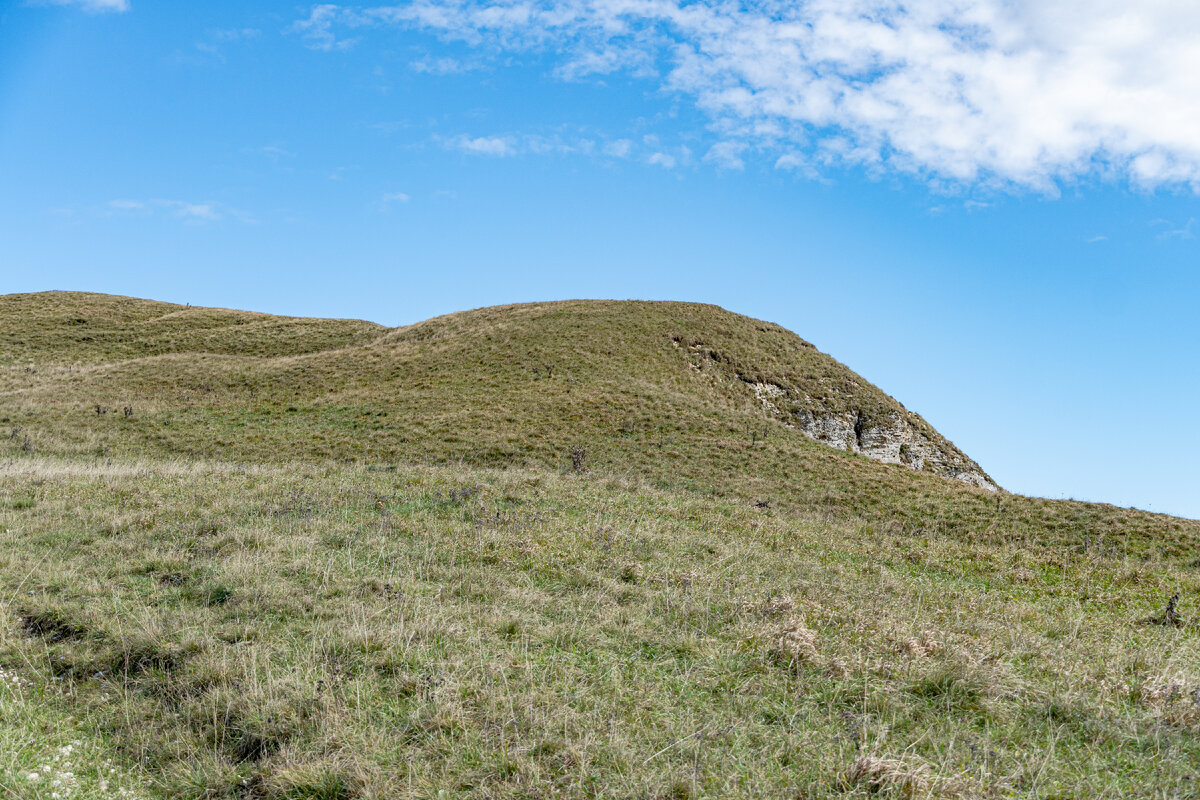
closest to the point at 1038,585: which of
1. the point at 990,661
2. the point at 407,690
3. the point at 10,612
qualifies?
the point at 990,661

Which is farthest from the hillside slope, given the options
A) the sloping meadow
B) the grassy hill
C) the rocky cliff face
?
the sloping meadow

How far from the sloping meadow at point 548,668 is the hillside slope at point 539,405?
14717 mm

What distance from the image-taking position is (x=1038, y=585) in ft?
45.6

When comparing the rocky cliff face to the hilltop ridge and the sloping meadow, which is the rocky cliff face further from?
the sloping meadow

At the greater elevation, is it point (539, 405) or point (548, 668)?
point (539, 405)

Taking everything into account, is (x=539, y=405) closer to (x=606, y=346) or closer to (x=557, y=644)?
(x=606, y=346)

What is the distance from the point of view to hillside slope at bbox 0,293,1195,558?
2802 centimetres

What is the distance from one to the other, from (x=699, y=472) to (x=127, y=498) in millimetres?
20186

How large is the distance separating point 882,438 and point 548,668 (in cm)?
4163

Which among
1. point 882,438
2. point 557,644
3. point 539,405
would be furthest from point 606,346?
point 557,644

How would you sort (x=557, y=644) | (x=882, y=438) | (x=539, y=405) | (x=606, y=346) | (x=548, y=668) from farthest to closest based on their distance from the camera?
1. (x=606, y=346)
2. (x=882, y=438)
3. (x=539, y=405)
4. (x=557, y=644)
5. (x=548, y=668)

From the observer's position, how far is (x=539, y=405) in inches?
1481

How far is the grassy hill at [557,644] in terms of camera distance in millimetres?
5332

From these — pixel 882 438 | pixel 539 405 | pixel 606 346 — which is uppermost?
pixel 606 346
